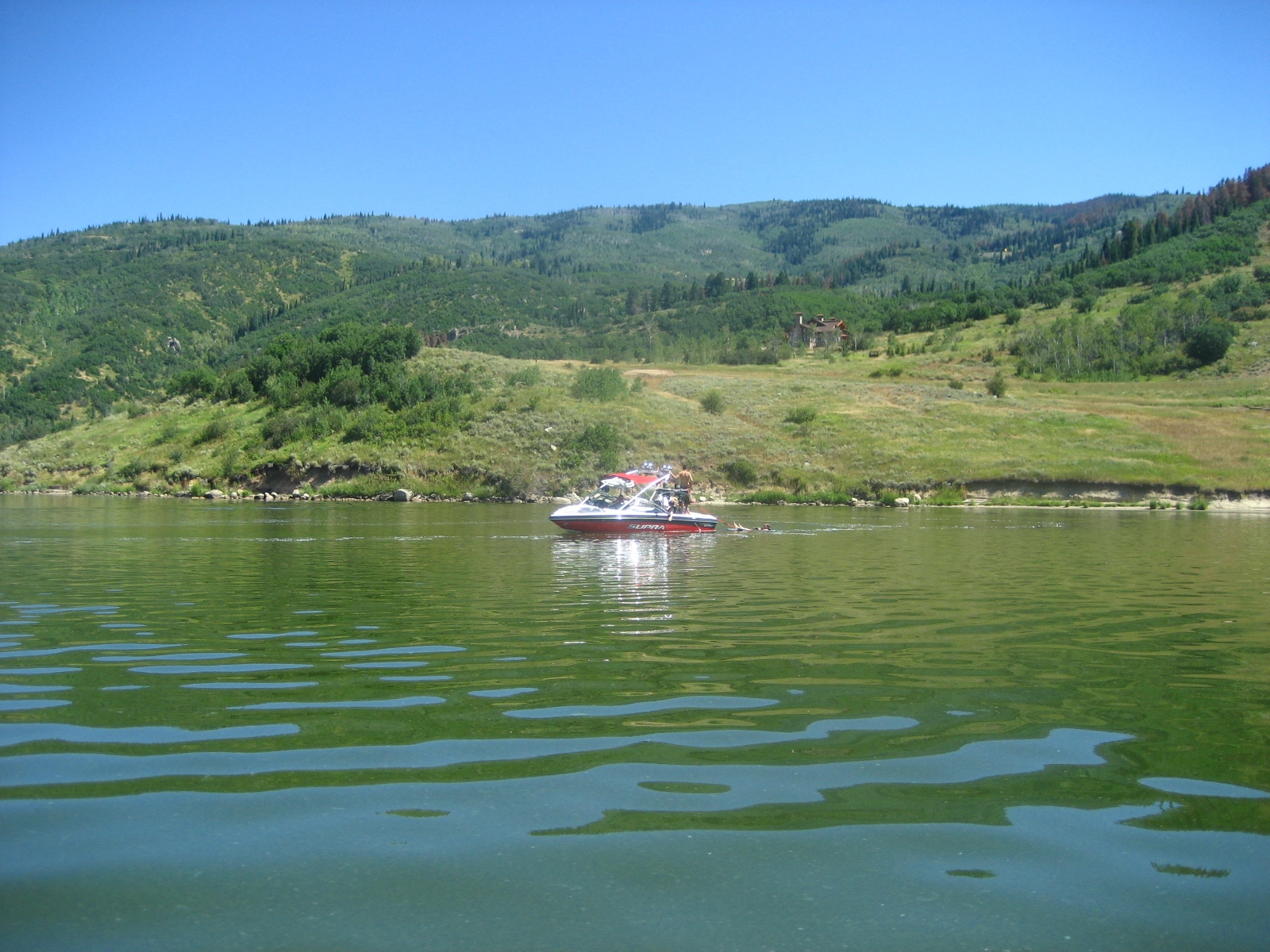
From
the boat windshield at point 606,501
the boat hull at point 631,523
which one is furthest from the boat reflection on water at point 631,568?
the boat windshield at point 606,501

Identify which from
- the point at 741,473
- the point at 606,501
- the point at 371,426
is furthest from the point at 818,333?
the point at 606,501

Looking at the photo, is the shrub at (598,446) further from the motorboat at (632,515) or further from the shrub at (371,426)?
the motorboat at (632,515)

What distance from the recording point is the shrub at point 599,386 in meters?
72.2

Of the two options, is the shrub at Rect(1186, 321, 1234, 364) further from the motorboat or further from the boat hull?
the boat hull

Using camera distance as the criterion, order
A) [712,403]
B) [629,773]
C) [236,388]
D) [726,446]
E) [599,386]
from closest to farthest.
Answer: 1. [629,773]
2. [726,446]
3. [599,386]
4. [712,403]
5. [236,388]

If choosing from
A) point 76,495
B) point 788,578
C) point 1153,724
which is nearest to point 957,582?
point 788,578

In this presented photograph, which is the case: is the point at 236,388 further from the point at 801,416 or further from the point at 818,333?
the point at 818,333

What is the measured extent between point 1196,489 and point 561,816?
59.8 metres

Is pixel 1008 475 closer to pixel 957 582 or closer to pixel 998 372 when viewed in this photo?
pixel 998 372

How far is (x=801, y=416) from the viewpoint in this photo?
→ 2808 inches

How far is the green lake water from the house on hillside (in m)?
132

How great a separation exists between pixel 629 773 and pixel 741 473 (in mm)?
54970

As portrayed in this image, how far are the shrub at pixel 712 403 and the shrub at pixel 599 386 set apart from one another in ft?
20.5

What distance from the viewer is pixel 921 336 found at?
458ft
